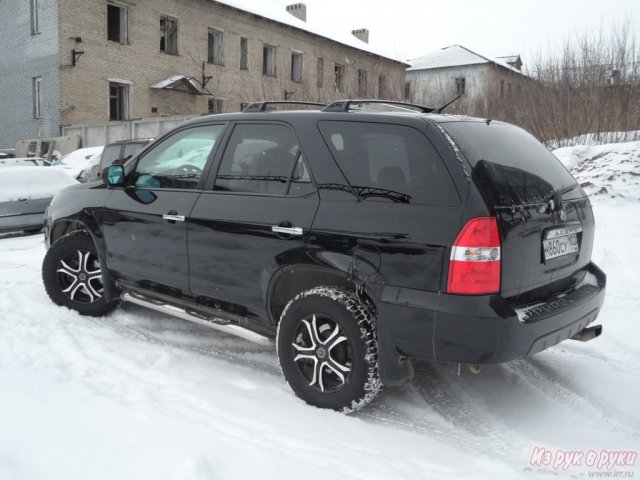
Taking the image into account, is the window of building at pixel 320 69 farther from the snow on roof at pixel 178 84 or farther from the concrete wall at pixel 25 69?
the concrete wall at pixel 25 69

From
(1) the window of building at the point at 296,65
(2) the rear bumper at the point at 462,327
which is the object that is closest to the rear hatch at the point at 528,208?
(2) the rear bumper at the point at 462,327

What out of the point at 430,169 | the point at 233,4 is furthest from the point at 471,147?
the point at 233,4

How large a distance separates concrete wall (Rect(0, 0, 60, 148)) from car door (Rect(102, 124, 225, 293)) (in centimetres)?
2093

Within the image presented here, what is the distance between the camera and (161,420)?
3004 mm

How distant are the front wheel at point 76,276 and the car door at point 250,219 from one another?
4.41ft

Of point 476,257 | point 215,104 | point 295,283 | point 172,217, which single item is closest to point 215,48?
point 215,104

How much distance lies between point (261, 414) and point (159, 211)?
1.70m

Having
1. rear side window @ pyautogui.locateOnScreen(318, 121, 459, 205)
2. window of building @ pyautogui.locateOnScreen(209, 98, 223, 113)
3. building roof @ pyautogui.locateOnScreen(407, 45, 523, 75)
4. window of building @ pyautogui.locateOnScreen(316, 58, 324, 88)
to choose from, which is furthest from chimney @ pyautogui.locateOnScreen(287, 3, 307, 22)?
rear side window @ pyautogui.locateOnScreen(318, 121, 459, 205)

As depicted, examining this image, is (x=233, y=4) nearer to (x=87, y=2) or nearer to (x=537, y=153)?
(x=87, y=2)

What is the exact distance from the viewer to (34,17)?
23344 millimetres

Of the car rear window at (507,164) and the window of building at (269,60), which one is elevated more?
the window of building at (269,60)

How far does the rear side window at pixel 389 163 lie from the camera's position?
2.92 meters

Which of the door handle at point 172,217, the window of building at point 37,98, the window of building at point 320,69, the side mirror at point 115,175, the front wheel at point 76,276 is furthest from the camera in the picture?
the window of building at point 320,69

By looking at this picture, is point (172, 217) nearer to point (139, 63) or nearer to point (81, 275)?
point (81, 275)
